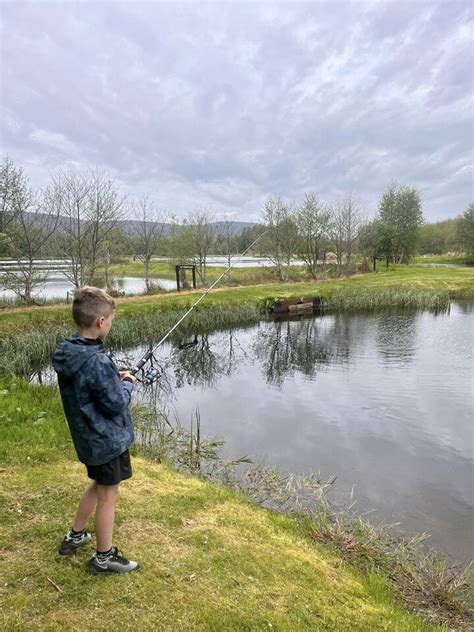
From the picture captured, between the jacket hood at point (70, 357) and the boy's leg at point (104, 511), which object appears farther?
the boy's leg at point (104, 511)

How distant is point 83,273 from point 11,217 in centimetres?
355

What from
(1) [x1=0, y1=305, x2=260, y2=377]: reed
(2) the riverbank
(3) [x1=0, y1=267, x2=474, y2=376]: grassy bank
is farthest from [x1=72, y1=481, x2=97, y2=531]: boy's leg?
(2) the riverbank

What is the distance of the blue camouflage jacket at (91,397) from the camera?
2248mm

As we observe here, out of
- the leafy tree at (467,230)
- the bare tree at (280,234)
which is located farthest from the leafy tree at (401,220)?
the bare tree at (280,234)

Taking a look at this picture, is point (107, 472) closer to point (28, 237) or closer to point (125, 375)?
point (125, 375)

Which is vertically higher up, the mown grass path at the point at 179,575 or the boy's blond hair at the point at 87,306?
the boy's blond hair at the point at 87,306

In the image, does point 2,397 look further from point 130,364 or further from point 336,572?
point 336,572

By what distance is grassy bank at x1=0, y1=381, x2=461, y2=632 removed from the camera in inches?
90.4

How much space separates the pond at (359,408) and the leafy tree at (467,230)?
1444 inches

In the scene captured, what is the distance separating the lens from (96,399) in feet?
7.55

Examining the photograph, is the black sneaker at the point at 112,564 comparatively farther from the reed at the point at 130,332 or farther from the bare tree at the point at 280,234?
the bare tree at the point at 280,234

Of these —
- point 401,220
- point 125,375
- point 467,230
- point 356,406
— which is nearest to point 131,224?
point 356,406

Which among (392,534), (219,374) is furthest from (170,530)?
(219,374)

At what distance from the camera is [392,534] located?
4.14m
